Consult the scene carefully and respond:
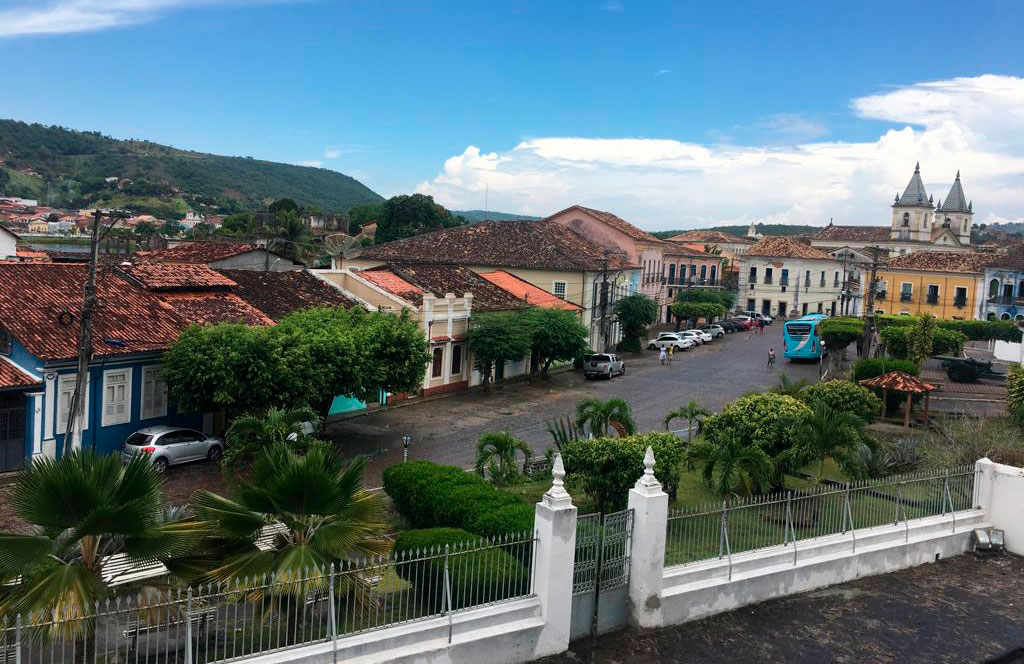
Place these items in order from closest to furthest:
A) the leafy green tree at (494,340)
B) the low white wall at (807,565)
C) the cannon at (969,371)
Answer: the low white wall at (807,565), the leafy green tree at (494,340), the cannon at (969,371)

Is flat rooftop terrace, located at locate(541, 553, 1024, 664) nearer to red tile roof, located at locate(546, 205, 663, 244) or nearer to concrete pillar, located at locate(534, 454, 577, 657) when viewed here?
concrete pillar, located at locate(534, 454, 577, 657)

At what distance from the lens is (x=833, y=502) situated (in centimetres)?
1338

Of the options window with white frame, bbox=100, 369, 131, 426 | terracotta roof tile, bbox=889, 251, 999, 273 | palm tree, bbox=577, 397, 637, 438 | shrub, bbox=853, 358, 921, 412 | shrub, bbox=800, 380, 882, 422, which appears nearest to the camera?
palm tree, bbox=577, 397, 637, 438

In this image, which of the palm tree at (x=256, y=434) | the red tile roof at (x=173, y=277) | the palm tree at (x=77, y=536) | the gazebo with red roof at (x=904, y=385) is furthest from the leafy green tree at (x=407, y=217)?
the palm tree at (x=77, y=536)

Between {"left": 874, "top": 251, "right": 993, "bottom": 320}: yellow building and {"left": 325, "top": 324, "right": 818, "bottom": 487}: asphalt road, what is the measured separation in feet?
72.7

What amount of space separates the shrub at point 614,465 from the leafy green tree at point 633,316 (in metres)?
32.8

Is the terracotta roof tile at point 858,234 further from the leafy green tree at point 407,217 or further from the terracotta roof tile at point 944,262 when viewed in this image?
the leafy green tree at point 407,217

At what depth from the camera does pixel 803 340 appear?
47562 mm

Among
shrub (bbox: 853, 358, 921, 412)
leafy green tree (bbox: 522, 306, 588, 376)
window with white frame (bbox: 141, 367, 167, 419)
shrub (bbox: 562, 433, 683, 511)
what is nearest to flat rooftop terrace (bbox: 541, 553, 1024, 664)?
shrub (bbox: 562, 433, 683, 511)

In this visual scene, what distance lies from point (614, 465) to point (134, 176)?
501ft

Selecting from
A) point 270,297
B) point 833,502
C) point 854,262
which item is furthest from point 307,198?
point 833,502

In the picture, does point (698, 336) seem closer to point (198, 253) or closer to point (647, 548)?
point (198, 253)

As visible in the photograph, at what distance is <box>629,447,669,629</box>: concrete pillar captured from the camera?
10891 millimetres

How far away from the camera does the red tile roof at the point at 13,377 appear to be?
66.1 feet
